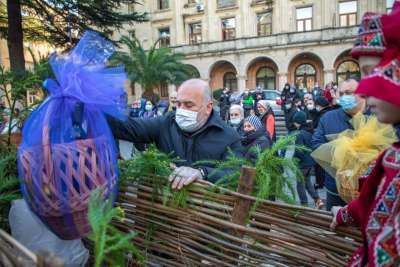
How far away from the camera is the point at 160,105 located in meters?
10.6

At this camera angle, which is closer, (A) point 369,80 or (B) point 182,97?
(A) point 369,80

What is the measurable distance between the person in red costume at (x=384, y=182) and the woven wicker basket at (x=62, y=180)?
92 centimetres

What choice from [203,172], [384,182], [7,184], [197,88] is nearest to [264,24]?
[197,88]

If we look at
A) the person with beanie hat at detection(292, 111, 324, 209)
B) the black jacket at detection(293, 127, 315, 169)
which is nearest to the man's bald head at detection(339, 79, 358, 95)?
the person with beanie hat at detection(292, 111, 324, 209)

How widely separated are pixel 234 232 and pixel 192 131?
1.03 m

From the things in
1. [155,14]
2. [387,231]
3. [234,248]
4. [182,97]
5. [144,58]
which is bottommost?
[234,248]

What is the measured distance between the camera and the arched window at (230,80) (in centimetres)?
3239

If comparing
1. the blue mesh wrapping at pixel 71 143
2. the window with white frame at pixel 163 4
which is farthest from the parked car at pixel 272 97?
the window with white frame at pixel 163 4

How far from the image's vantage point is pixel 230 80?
1286 inches

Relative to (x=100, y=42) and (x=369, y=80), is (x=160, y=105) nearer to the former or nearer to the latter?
(x=100, y=42)

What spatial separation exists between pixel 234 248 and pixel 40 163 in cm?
91

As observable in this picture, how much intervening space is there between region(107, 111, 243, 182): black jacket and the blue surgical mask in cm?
122

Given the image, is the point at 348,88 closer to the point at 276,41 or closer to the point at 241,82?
the point at 276,41

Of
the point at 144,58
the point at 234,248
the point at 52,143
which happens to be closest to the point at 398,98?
the point at 234,248
